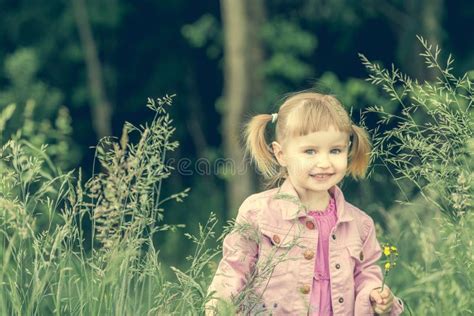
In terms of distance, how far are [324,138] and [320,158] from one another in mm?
73

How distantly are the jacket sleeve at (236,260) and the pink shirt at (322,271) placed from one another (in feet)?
0.71

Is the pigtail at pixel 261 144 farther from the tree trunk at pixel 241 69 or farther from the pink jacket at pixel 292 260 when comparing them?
the tree trunk at pixel 241 69

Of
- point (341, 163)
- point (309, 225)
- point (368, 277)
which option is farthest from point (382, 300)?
point (341, 163)

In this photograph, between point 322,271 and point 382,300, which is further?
point 322,271

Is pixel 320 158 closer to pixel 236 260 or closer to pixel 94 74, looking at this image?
pixel 236 260

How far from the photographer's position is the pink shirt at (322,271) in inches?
163

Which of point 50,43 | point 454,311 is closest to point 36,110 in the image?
point 50,43

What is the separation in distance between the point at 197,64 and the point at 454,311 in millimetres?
12589

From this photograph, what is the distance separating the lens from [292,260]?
4.14 meters

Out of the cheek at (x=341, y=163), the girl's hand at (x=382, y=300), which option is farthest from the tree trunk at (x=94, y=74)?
the girl's hand at (x=382, y=300)

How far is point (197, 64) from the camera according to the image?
16.9m

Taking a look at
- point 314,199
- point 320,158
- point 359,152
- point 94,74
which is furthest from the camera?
point 94,74

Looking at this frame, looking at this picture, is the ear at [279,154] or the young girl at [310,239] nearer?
the young girl at [310,239]

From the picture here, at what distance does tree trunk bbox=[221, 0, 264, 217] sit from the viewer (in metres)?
10.6
